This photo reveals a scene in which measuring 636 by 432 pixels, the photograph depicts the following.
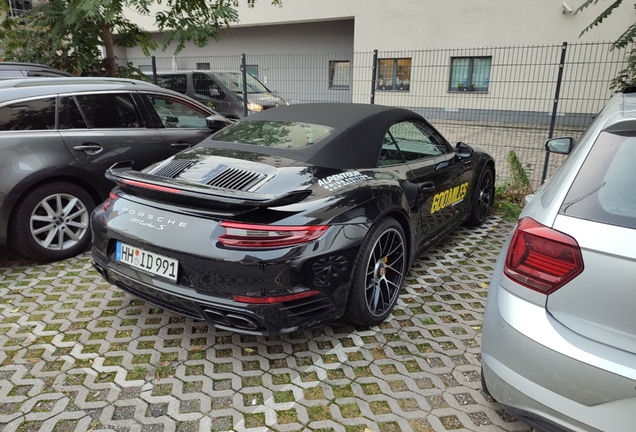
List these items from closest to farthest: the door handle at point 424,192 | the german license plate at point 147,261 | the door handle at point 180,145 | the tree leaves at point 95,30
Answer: the german license plate at point 147,261 < the door handle at point 424,192 < the door handle at point 180,145 < the tree leaves at point 95,30

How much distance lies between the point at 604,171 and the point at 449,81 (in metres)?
11.9

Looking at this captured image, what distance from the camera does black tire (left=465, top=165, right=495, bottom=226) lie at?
16.1 feet

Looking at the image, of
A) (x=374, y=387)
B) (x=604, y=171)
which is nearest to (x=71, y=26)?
(x=374, y=387)

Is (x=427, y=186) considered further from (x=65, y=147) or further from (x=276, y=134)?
(x=65, y=147)

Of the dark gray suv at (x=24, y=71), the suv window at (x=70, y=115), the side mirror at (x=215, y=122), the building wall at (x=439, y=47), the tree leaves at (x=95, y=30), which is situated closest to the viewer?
the suv window at (x=70, y=115)

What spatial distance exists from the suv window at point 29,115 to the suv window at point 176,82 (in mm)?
6634

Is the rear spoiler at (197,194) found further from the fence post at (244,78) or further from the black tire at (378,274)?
the fence post at (244,78)

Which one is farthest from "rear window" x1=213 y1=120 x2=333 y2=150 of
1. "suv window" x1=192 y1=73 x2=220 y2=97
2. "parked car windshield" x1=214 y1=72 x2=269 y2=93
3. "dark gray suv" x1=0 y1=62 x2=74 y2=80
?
A: "suv window" x1=192 y1=73 x2=220 y2=97

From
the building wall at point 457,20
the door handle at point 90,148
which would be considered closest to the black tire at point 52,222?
the door handle at point 90,148

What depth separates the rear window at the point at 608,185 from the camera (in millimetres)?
1653

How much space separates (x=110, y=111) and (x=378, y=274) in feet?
10.7

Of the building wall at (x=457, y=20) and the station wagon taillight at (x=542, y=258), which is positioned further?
the building wall at (x=457, y=20)

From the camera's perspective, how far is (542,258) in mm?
1756

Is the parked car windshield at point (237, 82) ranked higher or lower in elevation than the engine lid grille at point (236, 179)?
higher
